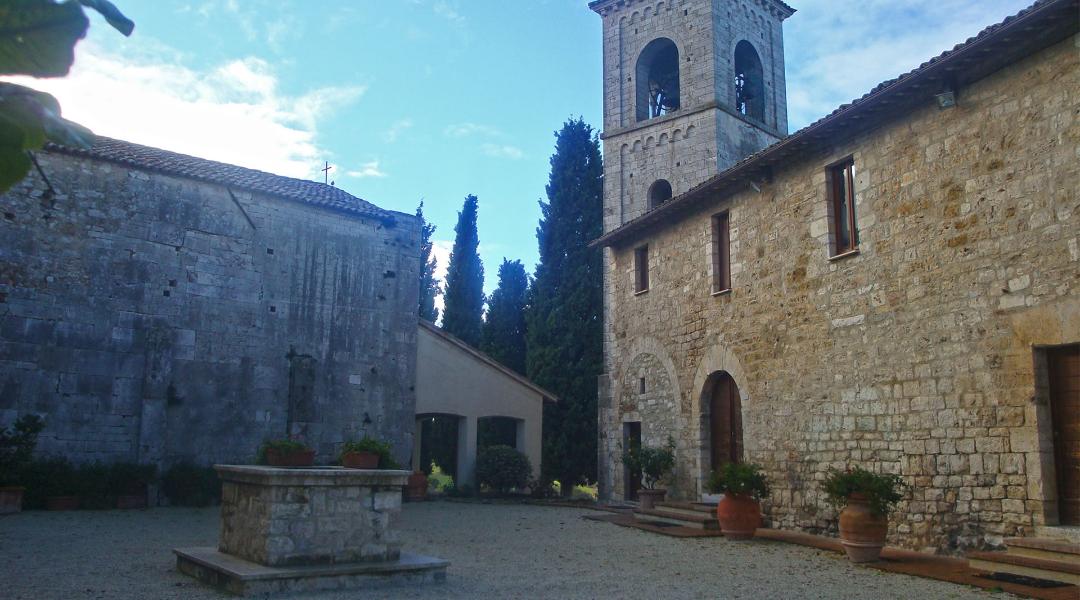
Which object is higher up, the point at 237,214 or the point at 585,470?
the point at 237,214

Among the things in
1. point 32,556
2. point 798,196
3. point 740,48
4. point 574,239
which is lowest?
point 32,556

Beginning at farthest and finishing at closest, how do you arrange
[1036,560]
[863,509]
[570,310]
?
→ [570,310] < [863,509] < [1036,560]

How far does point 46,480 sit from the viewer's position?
14.1m

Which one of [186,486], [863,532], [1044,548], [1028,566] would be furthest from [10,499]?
[1044,548]

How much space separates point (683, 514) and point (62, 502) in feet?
34.9

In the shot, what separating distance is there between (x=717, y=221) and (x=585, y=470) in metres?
A: 11.9

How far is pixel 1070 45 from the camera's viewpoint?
328 inches

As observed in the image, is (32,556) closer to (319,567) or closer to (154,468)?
(319,567)

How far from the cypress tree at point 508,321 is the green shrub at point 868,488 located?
1891 cm

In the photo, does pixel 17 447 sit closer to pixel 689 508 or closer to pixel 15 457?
pixel 15 457

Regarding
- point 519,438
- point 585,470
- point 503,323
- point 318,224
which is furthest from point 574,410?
point 318,224

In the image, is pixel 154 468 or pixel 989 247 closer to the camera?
pixel 989 247

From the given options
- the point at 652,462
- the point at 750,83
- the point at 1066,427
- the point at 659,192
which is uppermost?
the point at 750,83

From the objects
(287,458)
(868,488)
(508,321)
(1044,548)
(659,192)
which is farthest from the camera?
(508,321)
